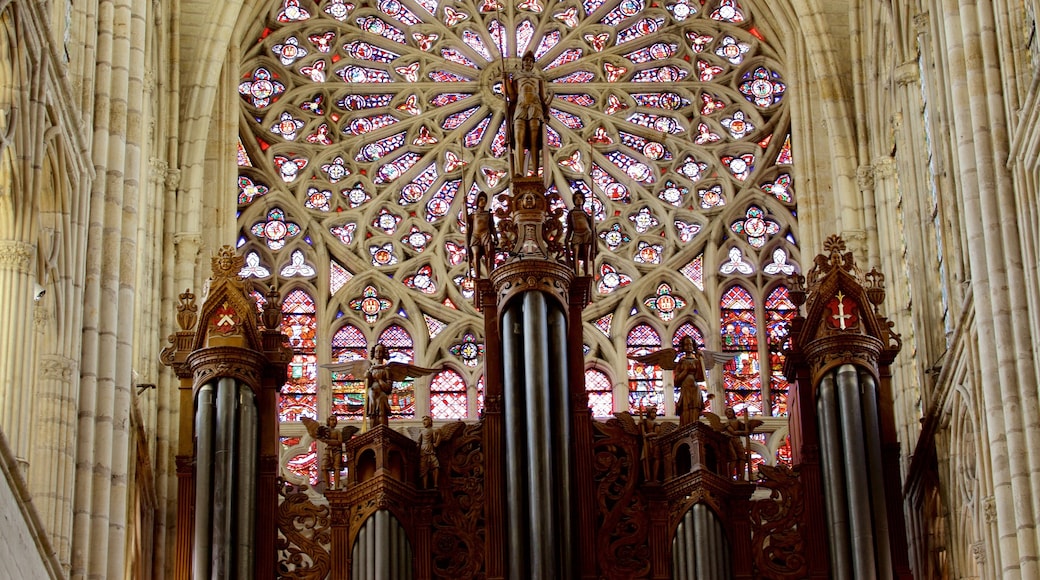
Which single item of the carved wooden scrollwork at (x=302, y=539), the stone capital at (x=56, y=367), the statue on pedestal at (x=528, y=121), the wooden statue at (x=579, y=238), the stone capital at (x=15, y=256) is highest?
the statue on pedestal at (x=528, y=121)

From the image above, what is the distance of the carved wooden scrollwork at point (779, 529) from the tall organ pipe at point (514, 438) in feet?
7.24

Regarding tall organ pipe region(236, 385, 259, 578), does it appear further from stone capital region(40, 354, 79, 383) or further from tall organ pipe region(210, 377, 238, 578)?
stone capital region(40, 354, 79, 383)

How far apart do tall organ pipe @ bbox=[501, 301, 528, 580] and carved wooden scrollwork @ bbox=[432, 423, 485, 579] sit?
34cm

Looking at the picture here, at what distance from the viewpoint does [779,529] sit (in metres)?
23.5

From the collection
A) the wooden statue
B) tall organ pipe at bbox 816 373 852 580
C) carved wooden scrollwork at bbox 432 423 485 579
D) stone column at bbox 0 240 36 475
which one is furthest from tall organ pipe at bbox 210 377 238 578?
tall organ pipe at bbox 816 373 852 580

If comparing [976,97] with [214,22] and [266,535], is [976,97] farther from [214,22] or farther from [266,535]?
[214,22]

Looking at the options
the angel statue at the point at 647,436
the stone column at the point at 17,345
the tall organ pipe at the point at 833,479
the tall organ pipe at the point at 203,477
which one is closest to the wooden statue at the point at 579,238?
the angel statue at the point at 647,436

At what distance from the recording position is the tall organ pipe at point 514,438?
76.0ft

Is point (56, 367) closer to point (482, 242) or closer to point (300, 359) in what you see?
point (482, 242)

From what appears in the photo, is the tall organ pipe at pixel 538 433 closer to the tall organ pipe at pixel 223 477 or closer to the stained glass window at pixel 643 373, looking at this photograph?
the tall organ pipe at pixel 223 477

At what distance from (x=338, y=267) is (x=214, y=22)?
345cm

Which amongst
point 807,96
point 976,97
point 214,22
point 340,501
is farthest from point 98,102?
point 807,96

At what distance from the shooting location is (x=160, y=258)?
95.3 ft

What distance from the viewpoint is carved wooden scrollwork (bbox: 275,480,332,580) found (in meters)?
23.1
